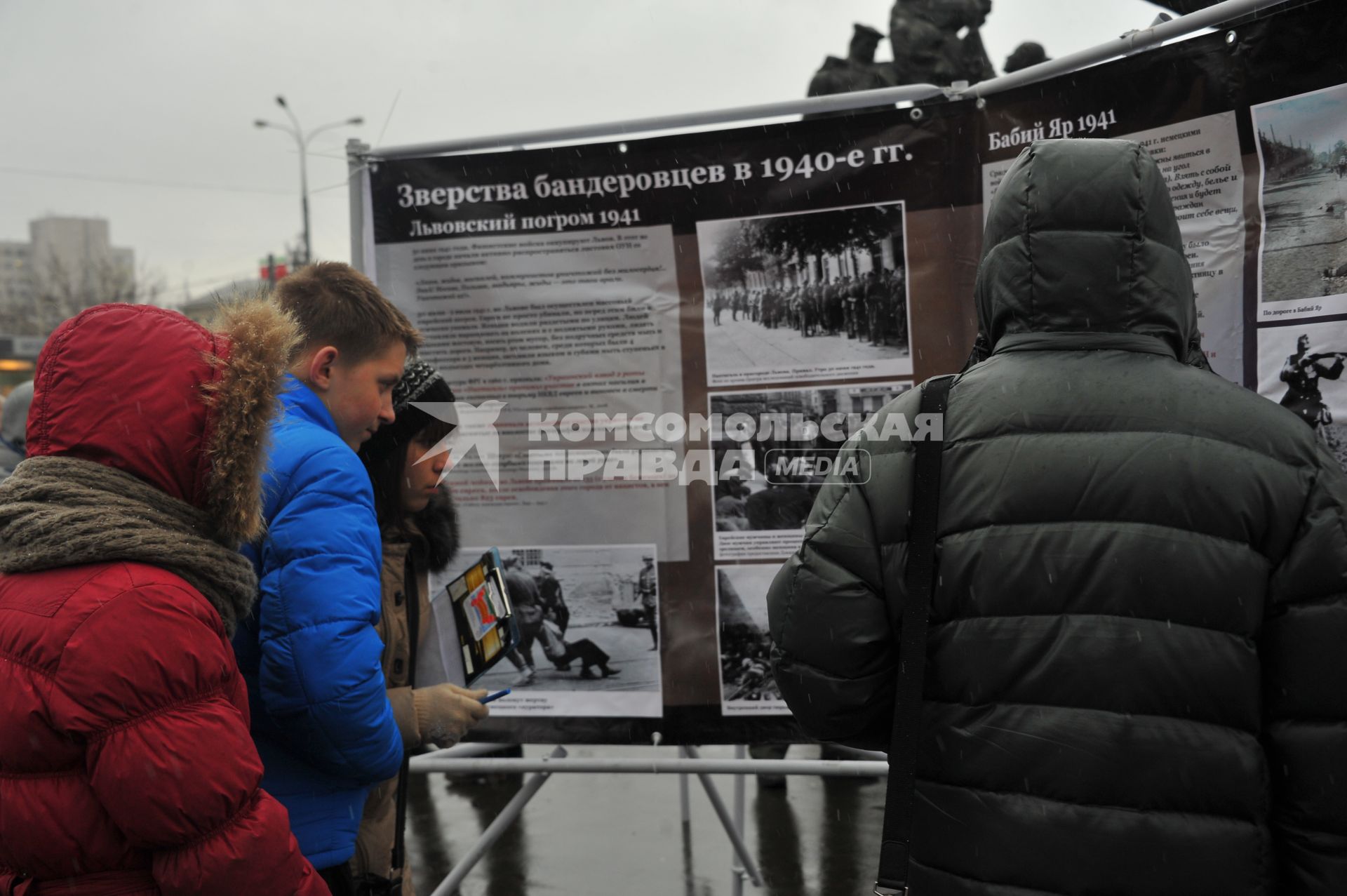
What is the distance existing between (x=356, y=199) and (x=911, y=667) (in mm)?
2718

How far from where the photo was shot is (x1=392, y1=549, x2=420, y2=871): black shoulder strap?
255 centimetres

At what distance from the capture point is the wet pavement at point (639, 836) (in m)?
4.36

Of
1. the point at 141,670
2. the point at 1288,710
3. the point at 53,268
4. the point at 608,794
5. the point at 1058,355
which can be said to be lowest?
the point at 608,794

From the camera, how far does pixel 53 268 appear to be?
3650cm

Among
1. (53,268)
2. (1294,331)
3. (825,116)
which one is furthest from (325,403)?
(53,268)

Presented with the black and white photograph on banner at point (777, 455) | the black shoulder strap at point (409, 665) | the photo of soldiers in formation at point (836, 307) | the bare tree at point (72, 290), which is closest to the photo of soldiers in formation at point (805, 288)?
the photo of soldiers in formation at point (836, 307)

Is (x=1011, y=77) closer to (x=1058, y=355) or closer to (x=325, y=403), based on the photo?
(x=1058, y=355)

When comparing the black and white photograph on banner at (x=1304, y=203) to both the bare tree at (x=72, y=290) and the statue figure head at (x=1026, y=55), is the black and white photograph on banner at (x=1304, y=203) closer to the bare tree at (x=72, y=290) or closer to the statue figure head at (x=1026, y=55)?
the statue figure head at (x=1026, y=55)

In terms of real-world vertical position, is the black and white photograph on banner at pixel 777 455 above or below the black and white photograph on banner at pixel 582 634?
above

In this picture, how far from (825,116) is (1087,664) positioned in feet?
7.08

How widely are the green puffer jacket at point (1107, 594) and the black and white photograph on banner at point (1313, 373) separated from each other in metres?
0.96

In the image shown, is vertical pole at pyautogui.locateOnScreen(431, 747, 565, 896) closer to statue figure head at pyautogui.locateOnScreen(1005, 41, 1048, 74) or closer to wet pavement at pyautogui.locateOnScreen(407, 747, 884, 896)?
wet pavement at pyautogui.locateOnScreen(407, 747, 884, 896)

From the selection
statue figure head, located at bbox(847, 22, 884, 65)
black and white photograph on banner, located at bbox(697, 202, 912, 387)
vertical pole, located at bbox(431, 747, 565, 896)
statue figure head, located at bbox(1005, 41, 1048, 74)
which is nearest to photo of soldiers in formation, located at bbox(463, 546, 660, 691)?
vertical pole, located at bbox(431, 747, 565, 896)

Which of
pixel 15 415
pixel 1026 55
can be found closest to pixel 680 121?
pixel 15 415
